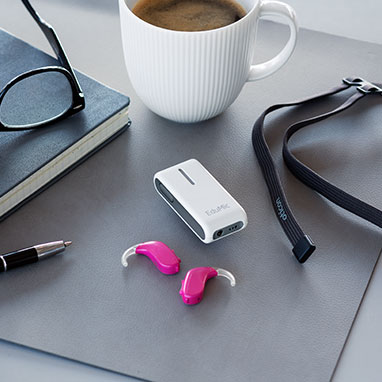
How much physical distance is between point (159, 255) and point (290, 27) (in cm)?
37

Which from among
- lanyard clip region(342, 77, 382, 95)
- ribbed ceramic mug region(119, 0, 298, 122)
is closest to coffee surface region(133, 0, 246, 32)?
ribbed ceramic mug region(119, 0, 298, 122)

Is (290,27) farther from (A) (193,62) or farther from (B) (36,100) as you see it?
(B) (36,100)

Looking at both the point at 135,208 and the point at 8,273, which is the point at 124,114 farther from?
the point at 8,273

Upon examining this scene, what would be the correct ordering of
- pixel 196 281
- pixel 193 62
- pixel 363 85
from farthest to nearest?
1. pixel 363 85
2. pixel 193 62
3. pixel 196 281

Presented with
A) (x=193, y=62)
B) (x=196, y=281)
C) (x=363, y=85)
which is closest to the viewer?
(x=196, y=281)

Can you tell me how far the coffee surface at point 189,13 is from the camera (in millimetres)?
861

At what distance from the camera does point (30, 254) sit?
0.75 meters

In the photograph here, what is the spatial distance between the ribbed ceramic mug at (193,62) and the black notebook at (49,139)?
56 mm

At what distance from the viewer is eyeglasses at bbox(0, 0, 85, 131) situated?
2.85 ft

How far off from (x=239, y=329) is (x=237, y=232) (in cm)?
14

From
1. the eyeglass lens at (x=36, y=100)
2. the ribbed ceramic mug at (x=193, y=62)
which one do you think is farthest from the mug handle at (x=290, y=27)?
the eyeglass lens at (x=36, y=100)


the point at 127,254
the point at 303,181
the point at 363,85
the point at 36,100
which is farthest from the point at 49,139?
the point at 363,85

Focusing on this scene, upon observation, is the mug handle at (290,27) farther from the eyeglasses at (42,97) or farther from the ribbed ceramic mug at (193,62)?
the eyeglasses at (42,97)

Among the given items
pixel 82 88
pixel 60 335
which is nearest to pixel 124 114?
pixel 82 88
